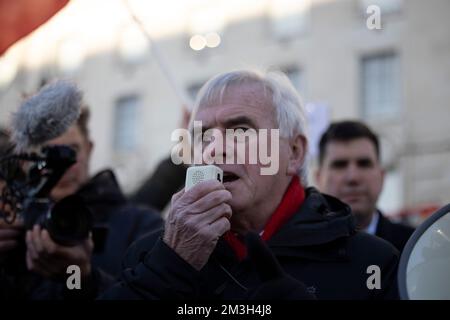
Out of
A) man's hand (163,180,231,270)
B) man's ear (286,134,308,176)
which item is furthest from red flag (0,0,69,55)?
man's hand (163,180,231,270)

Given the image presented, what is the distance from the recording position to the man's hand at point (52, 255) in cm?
265

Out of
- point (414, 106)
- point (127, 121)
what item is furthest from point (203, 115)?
point (127, 121)

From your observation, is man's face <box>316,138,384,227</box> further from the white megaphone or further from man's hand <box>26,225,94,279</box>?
the white megaphone

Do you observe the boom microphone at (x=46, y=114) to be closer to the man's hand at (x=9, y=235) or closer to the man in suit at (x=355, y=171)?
the man's hand at (x=9, y=235)

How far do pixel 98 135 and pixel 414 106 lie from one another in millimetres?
8580

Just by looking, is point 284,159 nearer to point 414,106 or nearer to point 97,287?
point 97,287

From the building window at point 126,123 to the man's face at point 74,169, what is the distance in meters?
17.3

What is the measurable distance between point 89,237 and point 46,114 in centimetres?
45

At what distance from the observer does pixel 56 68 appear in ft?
69.6

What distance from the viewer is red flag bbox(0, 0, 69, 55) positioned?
12.4 feet

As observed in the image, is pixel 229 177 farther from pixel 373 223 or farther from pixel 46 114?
pixel 373 223

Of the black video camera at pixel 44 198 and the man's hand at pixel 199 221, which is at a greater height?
the black video camera at pixel 44 198

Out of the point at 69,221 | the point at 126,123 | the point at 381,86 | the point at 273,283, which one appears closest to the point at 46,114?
the point at 69,221

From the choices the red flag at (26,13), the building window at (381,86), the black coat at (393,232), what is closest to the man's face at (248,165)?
the black coat at (393,232)
